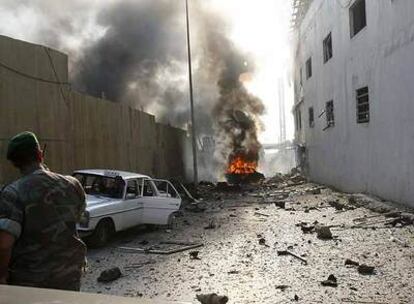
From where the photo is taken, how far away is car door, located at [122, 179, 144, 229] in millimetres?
9734

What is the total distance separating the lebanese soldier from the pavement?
232cm

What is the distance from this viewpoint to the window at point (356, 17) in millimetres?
15870

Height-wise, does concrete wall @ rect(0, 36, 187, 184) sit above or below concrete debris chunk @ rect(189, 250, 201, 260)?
above

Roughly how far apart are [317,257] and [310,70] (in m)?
20.0

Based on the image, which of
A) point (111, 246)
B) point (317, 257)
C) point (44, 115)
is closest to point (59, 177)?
point (317, 257)

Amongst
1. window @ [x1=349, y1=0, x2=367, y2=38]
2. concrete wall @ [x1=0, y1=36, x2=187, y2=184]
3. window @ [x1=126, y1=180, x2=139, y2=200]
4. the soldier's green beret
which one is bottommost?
window @ [x1=126, y1=180, x2=139, y2=200]

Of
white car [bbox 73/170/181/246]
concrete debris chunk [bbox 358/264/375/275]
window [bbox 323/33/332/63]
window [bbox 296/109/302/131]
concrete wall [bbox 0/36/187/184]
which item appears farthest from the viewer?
window [bbox 296/109/302/131]

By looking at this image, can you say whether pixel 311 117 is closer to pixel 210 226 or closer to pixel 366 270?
pixel 210 226

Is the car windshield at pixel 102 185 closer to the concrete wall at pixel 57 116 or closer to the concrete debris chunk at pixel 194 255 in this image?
the concrete wall at pixel 57 116

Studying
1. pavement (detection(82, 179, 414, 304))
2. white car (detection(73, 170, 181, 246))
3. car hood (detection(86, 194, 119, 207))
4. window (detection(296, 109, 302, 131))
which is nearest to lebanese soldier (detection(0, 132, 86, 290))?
pavement (detection(82, 179, 414, 304))

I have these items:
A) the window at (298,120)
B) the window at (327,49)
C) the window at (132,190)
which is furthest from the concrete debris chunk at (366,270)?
the window at (298,120)

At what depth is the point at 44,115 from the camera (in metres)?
10.7

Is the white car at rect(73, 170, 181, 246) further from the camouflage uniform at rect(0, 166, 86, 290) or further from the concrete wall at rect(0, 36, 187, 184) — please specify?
the camouflage uniform at rect(0, 166, 86, 290)

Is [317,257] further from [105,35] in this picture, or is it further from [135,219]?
[105,35]
